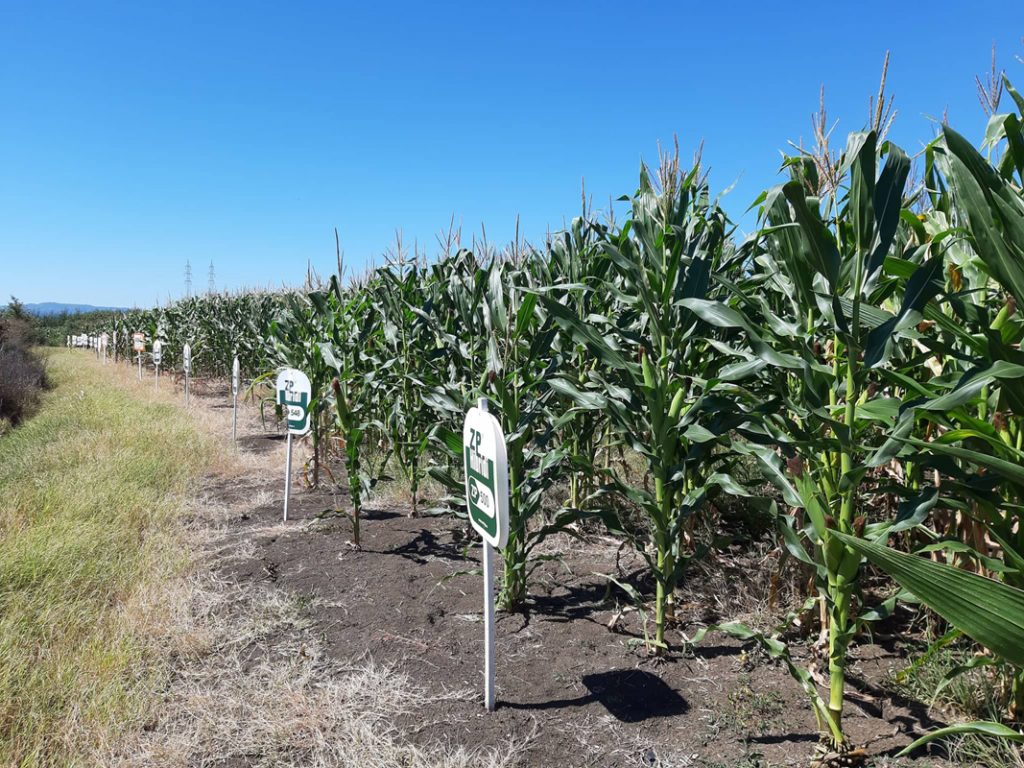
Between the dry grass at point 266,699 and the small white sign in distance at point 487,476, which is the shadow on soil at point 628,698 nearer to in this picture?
the dry grass at point 266,699

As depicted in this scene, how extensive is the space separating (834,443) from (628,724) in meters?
1.51

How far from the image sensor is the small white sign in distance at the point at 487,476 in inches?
Result: 101

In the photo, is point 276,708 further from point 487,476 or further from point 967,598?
point 967,598

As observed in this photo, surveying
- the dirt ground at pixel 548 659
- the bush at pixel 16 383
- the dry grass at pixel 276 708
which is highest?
the bush at pixel 16 383

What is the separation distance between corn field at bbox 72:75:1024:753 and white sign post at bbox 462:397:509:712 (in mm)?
598

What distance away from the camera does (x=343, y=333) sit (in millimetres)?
6734

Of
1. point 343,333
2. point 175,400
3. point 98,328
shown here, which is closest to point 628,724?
point 343,333

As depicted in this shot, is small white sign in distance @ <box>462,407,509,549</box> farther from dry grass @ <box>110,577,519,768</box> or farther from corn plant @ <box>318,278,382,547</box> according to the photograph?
corn plant @ <box>318,278,382,547</box>

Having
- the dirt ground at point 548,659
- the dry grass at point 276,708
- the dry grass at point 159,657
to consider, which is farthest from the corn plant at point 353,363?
the dry grass at point 276,708

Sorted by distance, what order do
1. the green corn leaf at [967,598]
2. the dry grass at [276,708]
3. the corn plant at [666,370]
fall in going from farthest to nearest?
the corn plant at [666,370] < the dry grass at [276,708] < the green corn leaf at [967,598]

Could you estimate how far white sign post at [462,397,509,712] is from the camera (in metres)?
2.57

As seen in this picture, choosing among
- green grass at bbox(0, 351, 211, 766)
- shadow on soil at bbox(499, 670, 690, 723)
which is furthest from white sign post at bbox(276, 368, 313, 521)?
shadow on soil at bbox(499, 670, 690, 723)

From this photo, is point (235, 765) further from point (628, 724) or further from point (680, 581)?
point (680, 581)

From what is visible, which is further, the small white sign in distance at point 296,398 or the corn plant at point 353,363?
the small white sign in distance at point 296,398
